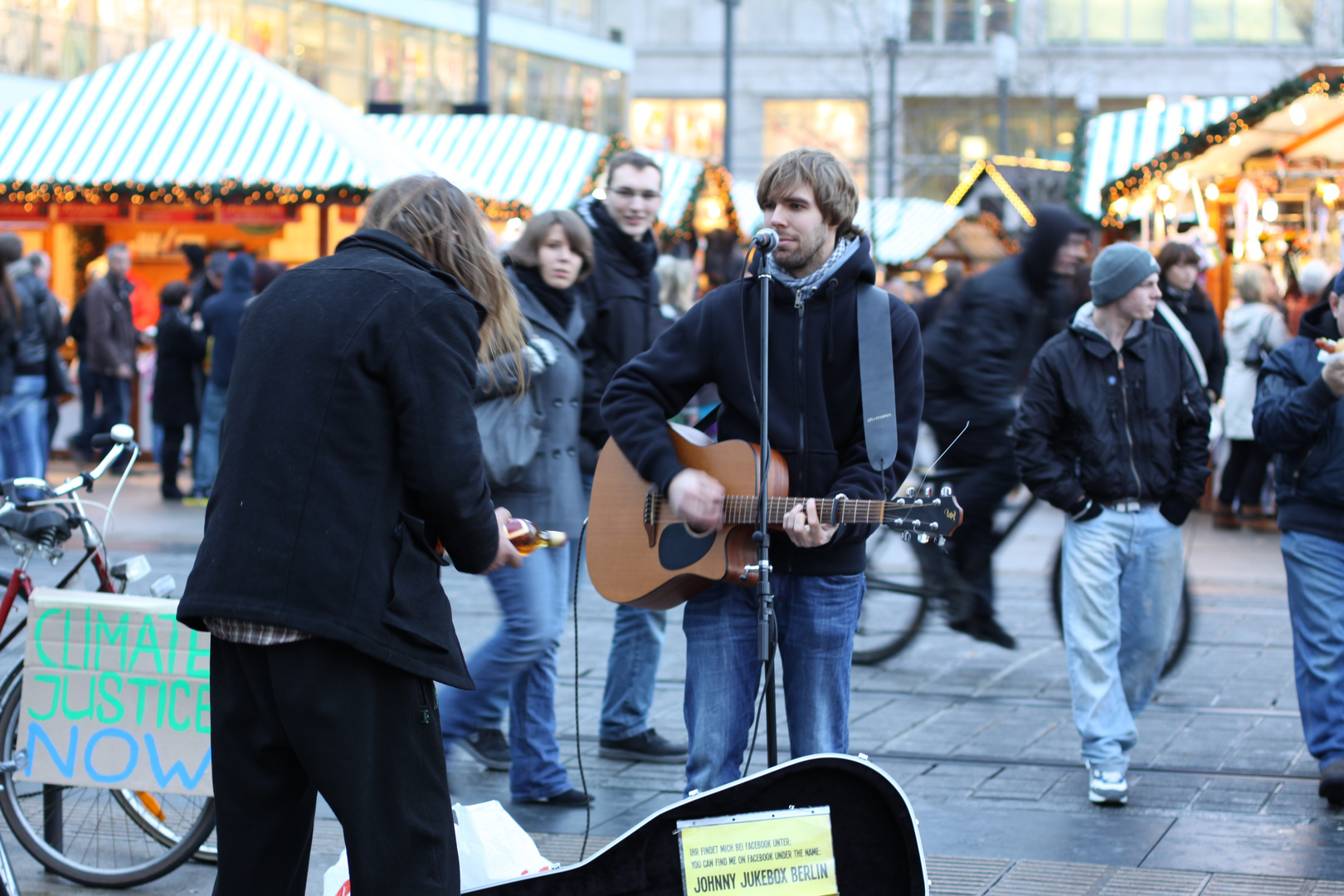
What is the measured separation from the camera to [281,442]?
2.81m

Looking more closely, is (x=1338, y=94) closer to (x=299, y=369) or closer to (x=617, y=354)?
(x=617, y=354)

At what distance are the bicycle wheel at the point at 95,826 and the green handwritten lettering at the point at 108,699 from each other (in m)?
0.27

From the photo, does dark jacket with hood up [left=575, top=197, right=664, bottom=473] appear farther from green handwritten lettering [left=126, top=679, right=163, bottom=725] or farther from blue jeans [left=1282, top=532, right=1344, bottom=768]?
blue jeans [left=1282, top=532, right=1344, bottom=768]

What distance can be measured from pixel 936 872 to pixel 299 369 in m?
2.54

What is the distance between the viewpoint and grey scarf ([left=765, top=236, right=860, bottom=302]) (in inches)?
140

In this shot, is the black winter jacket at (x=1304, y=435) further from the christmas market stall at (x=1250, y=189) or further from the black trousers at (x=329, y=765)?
the christmas market stall at (x=1250, y=189)

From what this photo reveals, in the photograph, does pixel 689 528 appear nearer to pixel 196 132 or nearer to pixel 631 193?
pixel 631 193

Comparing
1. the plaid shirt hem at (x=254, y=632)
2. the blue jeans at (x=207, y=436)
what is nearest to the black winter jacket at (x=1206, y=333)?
the blue jeans at (x=207, y=436)

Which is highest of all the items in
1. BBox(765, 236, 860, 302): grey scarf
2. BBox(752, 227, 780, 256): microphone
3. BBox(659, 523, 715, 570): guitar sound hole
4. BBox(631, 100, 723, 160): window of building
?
BBox(631, 100, 723, 160): window of building

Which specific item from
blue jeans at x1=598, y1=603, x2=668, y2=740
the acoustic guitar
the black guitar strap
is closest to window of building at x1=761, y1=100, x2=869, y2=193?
blue jeans at x1=598, y1=603, x2=668, y2=740

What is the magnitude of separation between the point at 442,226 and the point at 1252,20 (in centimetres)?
5388

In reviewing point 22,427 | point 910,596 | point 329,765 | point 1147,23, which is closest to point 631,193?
point 910,596

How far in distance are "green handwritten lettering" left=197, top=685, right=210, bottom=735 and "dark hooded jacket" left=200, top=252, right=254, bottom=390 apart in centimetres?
790

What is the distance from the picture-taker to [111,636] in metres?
4.03
